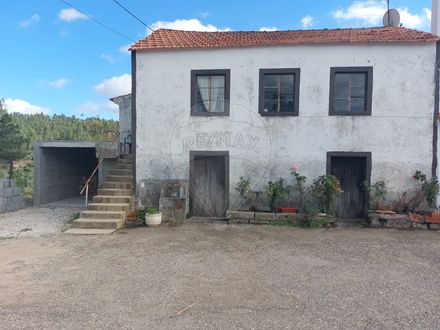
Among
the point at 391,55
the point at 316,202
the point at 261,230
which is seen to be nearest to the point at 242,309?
the point at 261,230

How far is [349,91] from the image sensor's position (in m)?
9.18

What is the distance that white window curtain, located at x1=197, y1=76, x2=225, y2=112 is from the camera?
31.6 ft

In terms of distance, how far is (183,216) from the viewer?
9008 mm

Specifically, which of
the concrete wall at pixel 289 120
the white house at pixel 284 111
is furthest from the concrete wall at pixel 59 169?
the white house at pixel 284 111

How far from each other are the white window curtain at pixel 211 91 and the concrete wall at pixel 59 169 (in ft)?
17.0

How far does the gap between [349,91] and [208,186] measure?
5.15 m

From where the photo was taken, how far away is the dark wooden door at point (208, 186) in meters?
9.78

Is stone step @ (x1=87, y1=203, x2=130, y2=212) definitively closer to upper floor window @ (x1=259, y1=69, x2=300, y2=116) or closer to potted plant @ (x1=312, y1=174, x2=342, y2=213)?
upper floor window @ (x1=259, y1=69, x2=300, y2=116)

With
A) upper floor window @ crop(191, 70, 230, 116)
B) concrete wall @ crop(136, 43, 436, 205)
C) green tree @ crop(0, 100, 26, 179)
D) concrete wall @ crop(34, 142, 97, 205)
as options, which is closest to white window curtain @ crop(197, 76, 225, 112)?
upper floor window @ crop(191, 70, 230, 116)

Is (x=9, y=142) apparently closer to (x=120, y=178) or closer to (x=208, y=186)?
(x=120, y=178)

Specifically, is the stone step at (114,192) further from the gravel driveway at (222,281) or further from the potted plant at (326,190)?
the potted plant at (326,190)

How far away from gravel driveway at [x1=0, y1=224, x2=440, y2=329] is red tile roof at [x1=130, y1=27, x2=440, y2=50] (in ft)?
18.0

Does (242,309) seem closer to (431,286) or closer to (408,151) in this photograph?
(431,286)

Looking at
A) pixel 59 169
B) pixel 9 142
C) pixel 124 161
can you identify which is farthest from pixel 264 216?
pixel 9 142
